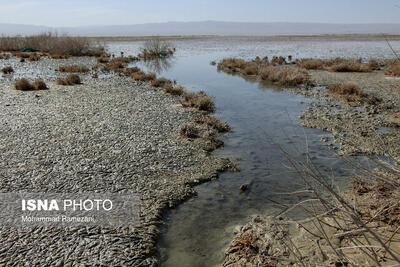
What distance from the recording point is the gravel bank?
411cm

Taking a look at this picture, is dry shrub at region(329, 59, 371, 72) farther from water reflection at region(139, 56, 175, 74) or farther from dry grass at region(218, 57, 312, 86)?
water reflection at region(139, 56, 175, 74)

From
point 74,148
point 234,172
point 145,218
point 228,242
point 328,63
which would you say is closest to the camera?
point 228,242

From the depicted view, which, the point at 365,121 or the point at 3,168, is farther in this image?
the point at 365,121

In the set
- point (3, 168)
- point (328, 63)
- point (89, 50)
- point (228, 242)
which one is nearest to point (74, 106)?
point (3, 168)

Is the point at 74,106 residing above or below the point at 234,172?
above

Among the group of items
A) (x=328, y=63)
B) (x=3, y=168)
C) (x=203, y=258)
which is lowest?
(x=203, y=258)

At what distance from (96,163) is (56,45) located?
3285cm

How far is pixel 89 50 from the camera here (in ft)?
114

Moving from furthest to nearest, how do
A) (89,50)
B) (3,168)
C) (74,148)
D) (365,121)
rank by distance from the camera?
(89,50), (365,121), (74,148), (3,168)

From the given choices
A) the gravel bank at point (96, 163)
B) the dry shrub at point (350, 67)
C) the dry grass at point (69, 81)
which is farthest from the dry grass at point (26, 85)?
the dry shrub at point (350, 67)

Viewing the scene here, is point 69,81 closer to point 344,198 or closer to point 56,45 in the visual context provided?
point 344,198

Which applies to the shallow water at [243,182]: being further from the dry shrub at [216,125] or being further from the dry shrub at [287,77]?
the dry shrub at [287,77]

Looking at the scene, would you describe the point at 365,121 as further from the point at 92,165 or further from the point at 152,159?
the point at 92,165

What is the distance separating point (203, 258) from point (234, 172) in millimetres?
2737
